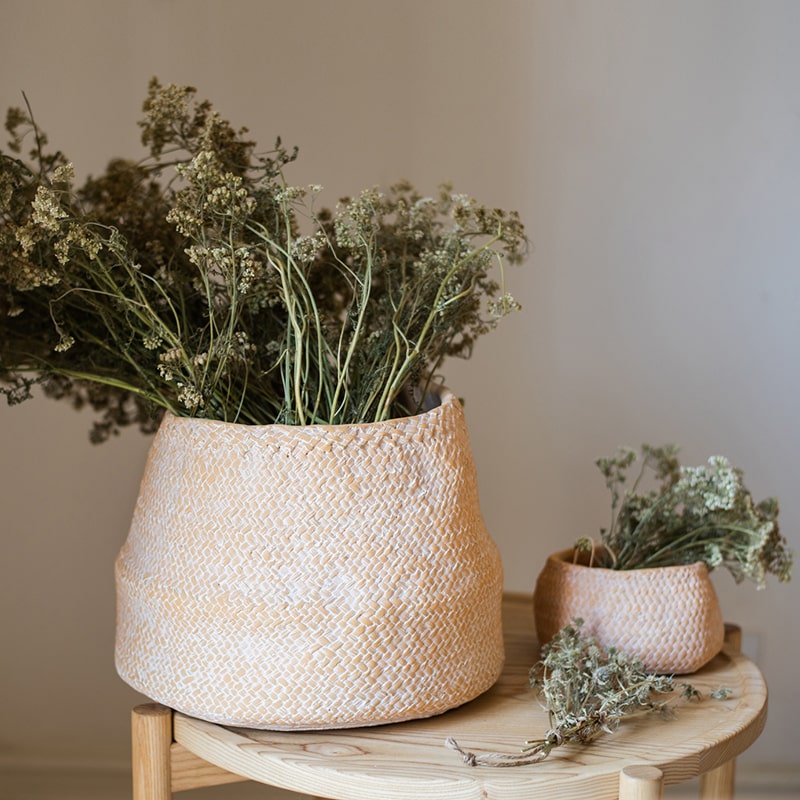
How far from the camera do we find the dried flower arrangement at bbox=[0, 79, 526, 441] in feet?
2.28

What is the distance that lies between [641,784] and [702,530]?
315 mm

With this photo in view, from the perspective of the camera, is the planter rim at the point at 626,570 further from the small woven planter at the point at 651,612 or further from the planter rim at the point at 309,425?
the planter rim at the point at 309,425

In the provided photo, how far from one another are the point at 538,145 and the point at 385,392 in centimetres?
75

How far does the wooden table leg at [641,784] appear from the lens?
0.63m

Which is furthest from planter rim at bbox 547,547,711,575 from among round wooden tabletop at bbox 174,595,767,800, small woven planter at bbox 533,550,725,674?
round wooden tabletop at bbox 174,595,767,800

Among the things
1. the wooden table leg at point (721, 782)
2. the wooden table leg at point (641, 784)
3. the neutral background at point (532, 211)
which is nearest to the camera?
the wooden table leg at point (641, 784)

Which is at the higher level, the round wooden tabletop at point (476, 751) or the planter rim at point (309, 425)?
the planter rim at point (309, 425)

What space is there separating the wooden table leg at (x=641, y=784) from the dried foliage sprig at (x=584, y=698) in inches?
2.1

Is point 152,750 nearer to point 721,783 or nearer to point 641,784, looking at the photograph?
point 641,784

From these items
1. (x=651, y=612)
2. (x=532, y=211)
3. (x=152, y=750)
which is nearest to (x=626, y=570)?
(x=651, y=612)

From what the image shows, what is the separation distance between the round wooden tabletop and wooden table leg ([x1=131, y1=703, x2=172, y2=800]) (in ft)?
0.04

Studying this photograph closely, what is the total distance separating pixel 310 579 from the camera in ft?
2.20

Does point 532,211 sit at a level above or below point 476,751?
above

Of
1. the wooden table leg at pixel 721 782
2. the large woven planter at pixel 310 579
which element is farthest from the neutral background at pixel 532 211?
the large woven planter at pixel 310 579
